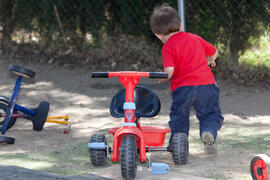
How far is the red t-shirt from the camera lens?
3941 mm

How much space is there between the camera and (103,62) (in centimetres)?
775

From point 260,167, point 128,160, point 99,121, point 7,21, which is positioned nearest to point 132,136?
point 128,160

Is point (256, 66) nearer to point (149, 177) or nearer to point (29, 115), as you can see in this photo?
point (29, 115)

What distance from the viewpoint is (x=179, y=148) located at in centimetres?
366

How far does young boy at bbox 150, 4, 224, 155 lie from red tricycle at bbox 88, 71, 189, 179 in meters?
0.24

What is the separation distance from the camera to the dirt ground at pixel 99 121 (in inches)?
151

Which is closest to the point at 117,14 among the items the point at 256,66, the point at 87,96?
the point at 87,96

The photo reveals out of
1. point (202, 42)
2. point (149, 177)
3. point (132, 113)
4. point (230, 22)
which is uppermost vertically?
point (230, 22)

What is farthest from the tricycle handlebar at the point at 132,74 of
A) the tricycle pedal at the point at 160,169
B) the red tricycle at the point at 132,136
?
the tricycle pedal at the point at 160,169

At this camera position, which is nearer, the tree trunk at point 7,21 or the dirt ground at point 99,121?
the dirt ground at point 99,121

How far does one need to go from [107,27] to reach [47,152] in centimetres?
387

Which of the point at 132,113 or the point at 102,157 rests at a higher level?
the point at 132,113

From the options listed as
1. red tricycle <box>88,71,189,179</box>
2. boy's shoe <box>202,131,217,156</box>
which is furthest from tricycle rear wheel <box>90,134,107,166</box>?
boy's shoe <box>202,131,217,156</box>

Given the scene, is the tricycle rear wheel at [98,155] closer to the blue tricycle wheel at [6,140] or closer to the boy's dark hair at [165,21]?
the boy's dark hair at [165,21]
